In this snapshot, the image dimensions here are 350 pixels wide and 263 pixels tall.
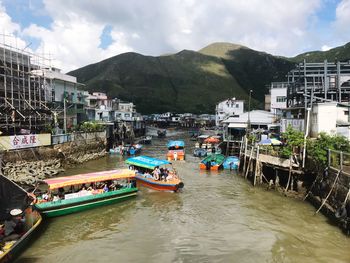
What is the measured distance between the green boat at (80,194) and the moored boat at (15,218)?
1924 millimetres

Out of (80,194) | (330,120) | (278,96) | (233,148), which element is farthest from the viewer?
(278,96)

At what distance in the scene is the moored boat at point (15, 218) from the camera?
667 inches

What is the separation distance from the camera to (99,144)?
5878 cm

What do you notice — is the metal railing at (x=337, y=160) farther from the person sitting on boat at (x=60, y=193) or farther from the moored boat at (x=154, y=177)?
the person sitting on boat at (x=60, y=193)

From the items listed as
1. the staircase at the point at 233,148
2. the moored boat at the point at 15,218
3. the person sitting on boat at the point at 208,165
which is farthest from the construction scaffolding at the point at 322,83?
the moored boat at the point at 15,218

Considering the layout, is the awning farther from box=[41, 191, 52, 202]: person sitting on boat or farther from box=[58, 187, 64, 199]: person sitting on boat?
box=[41, 191, 52, 202]: person sitting on boat

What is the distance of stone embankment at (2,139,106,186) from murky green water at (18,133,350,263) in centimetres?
1274

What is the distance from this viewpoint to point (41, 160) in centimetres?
3978

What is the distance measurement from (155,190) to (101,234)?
38.2 feet

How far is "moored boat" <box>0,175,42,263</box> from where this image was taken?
1694 centimetres

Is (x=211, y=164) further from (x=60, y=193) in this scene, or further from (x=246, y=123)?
(x=60, y=193)

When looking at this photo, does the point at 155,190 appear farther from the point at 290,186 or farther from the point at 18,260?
the point at 18,260

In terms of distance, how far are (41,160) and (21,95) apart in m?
10.5

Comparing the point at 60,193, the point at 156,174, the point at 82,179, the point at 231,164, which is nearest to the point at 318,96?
the point at 231,164
